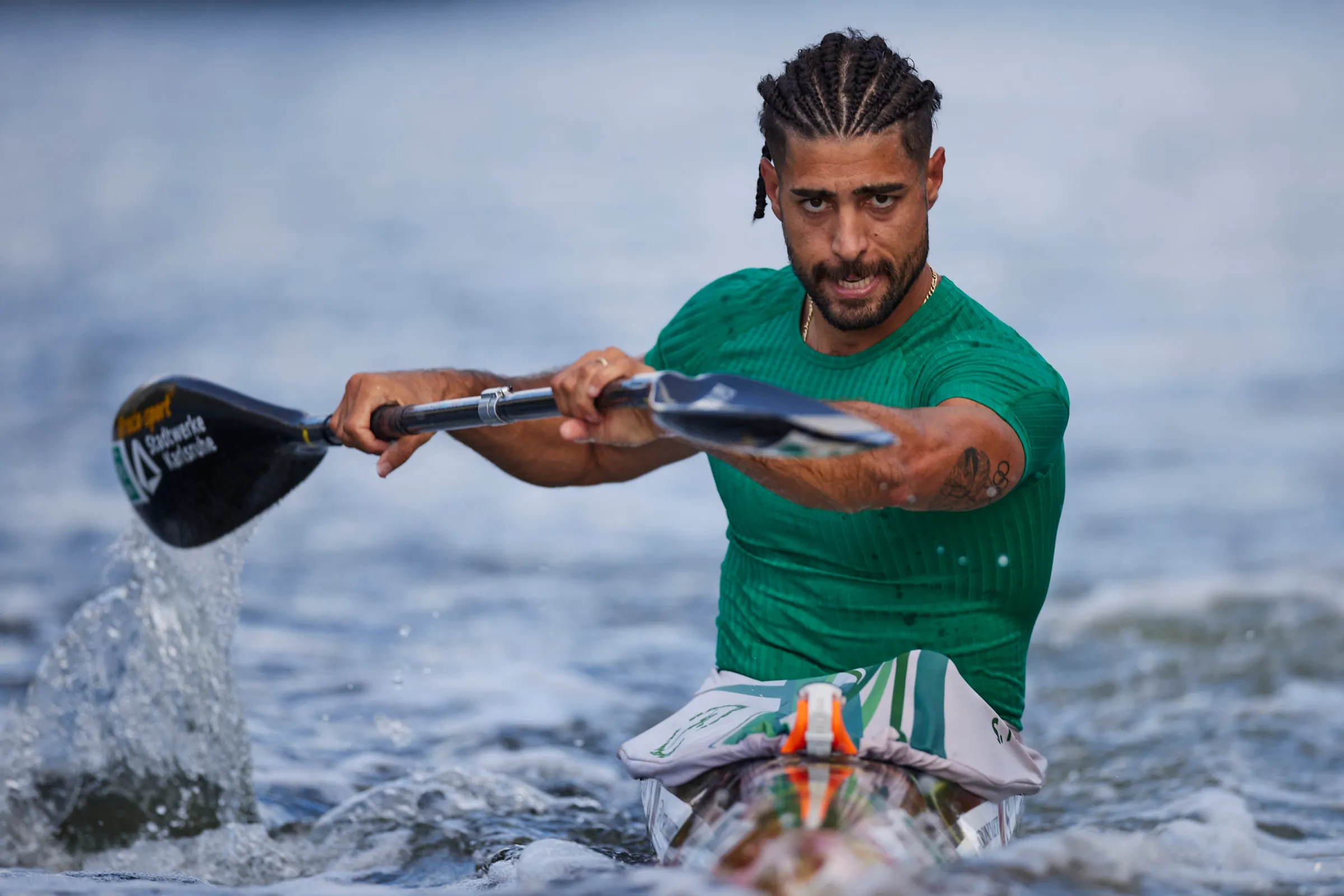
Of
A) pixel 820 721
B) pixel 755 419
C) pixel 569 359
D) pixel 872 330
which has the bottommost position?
pixel 820 721

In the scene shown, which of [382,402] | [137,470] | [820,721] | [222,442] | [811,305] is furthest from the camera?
[137,470]

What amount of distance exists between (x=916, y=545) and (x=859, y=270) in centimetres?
45

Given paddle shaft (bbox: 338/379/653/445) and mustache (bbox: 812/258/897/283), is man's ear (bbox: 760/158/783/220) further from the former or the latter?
paddle shaft (bbox: 338/379/653/445)

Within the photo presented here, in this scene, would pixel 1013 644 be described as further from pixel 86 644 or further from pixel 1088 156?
pixel 1088 156

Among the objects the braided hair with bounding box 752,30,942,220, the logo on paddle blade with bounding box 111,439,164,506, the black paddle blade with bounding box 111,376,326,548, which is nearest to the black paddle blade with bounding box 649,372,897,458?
the braided hair with bounding box 752,30,942,220

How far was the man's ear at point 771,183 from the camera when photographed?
2.75 metres

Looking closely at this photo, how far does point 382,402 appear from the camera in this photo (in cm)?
298

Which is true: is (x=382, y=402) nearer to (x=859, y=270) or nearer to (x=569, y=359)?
A: (x=859, y=270)

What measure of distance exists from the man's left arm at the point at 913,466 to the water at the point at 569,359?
521 mm

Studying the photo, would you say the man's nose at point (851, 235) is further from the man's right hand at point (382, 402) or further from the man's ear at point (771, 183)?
the man's right hand at point (382, 402)

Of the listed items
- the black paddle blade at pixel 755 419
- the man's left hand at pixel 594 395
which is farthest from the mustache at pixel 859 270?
the black paddle blade at pixel 755 419

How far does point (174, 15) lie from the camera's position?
2008 cm

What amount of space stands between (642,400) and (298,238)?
11264mm

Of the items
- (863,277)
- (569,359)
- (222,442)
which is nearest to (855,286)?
(863,277)
